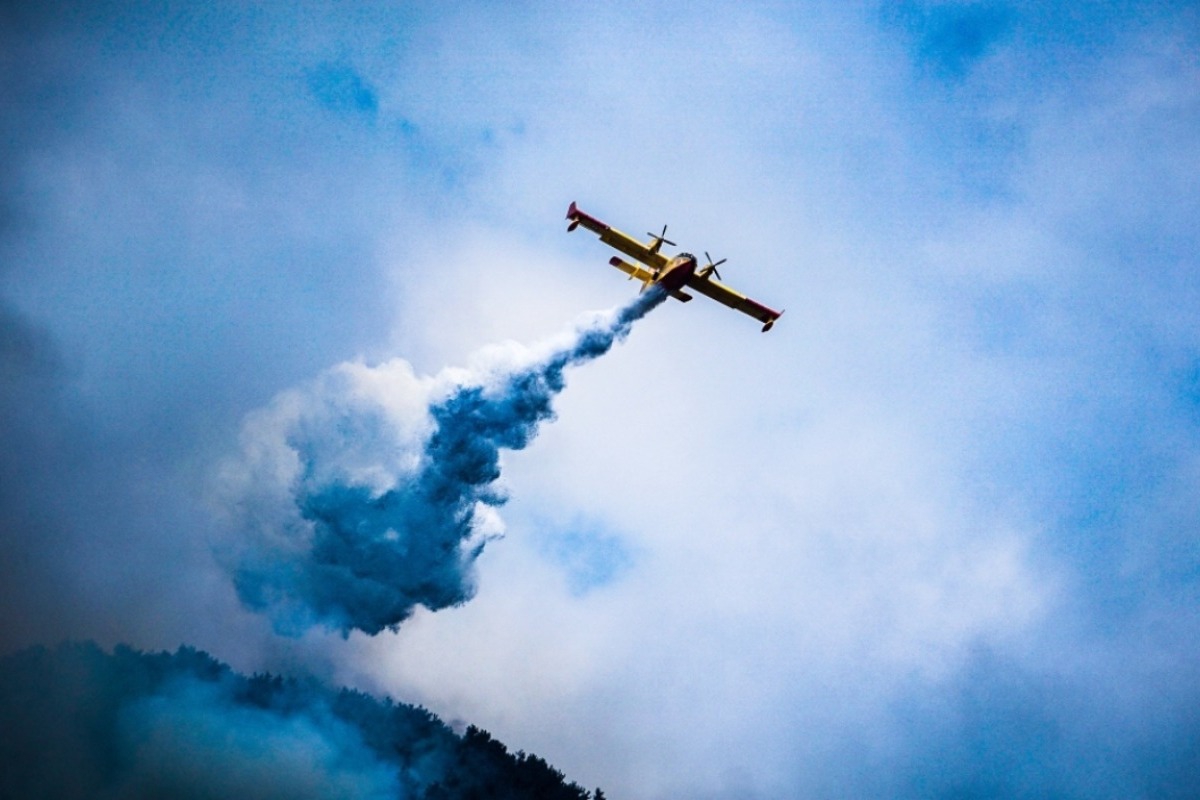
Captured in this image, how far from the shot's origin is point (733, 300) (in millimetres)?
60094

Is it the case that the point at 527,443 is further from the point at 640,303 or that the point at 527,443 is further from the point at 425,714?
the point at 425,714

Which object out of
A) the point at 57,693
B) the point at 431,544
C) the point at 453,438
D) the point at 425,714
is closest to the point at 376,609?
the point at 431,544

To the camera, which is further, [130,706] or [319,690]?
[319,690]

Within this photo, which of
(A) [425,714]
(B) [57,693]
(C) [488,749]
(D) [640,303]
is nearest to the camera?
(D) [640,303]

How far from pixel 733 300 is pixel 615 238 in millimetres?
10602

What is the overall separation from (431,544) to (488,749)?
50.9 meters

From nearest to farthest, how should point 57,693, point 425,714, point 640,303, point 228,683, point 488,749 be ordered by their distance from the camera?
point 640,303, point 57,693, point 228,683, point 425,714, point 488,749

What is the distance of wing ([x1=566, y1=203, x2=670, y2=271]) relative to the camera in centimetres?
5559

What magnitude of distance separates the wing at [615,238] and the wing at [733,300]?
2768mm

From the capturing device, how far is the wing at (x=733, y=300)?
57.5 m

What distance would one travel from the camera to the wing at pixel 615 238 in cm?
5559

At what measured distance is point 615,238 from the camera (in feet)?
184

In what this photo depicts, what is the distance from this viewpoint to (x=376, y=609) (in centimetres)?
5919

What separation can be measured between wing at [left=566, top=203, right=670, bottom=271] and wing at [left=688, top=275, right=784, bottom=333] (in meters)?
2.77
